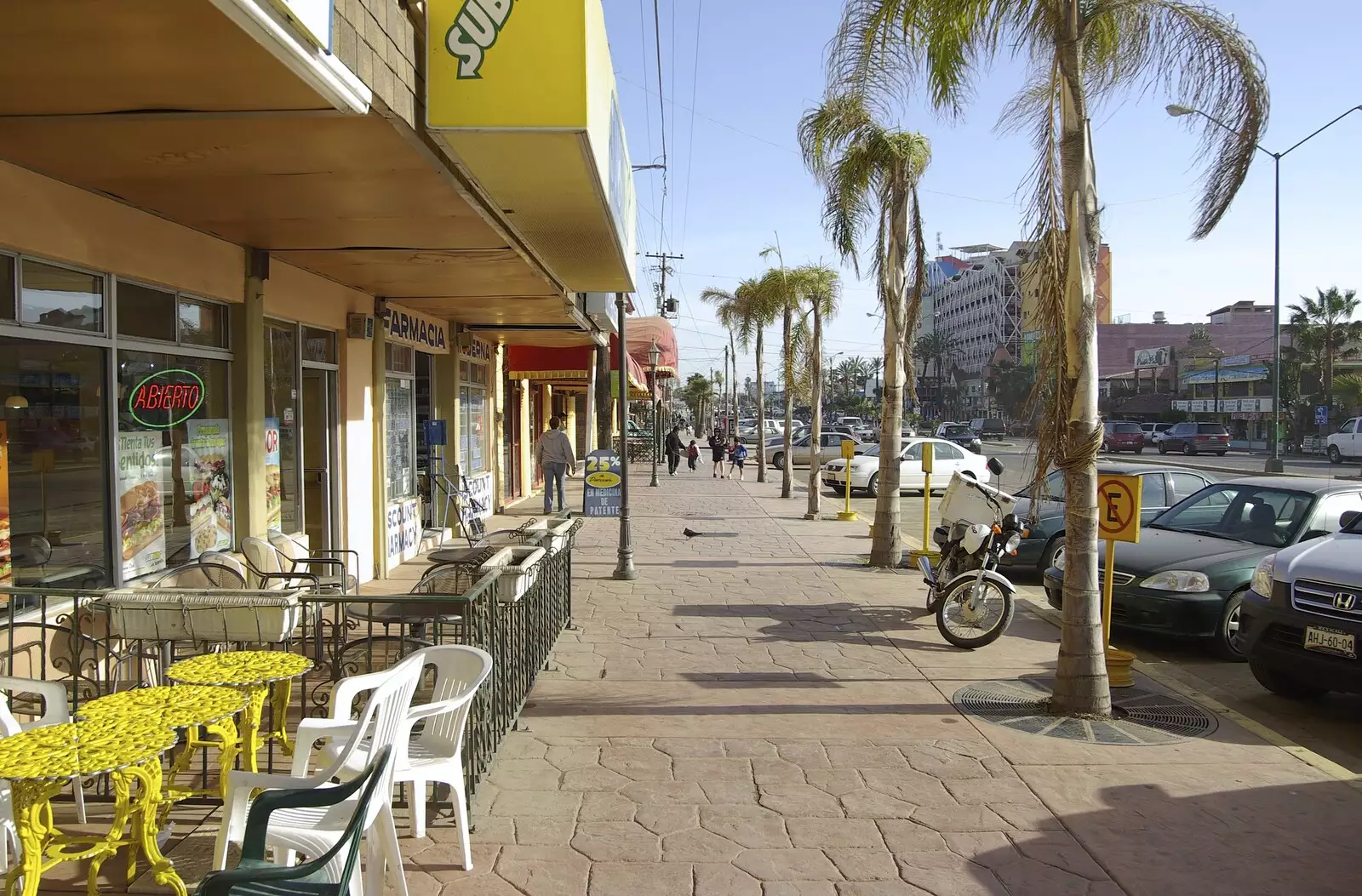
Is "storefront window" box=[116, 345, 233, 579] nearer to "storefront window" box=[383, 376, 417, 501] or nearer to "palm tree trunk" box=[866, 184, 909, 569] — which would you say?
"storefront window" box=[383, 376, 417, 501]

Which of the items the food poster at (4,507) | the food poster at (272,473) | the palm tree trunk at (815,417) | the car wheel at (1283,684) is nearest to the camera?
the food poster at (4,507)

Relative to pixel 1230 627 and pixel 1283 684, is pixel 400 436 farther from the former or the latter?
pixel 1283 684

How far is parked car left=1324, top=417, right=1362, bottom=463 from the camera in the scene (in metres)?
37.4

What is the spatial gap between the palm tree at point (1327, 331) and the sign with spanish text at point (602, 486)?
159 feet

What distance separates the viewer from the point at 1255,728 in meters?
6.21

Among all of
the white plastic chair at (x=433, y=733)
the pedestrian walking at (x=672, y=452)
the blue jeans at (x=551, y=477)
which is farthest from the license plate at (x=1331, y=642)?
the pedestrian walking at (x=672, y=452)

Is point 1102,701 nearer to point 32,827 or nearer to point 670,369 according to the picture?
point 32,827

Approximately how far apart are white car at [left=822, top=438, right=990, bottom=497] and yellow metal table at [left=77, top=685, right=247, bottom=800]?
779 inches

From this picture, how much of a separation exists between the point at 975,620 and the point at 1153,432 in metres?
49.3

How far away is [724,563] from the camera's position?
12781mm

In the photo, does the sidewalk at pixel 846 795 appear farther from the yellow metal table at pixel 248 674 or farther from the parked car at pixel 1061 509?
the parked car at pixel 1061 509

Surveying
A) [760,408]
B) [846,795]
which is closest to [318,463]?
[846,795]

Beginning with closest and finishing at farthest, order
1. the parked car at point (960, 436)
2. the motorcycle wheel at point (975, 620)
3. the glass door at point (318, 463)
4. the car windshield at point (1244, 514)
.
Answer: the motorcycle wheel at point (975, 620), the car windshield at point (1244, 514), the glass door at point (318, 463), the parked car at point (960, 436)

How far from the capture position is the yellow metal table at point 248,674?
4008mm
